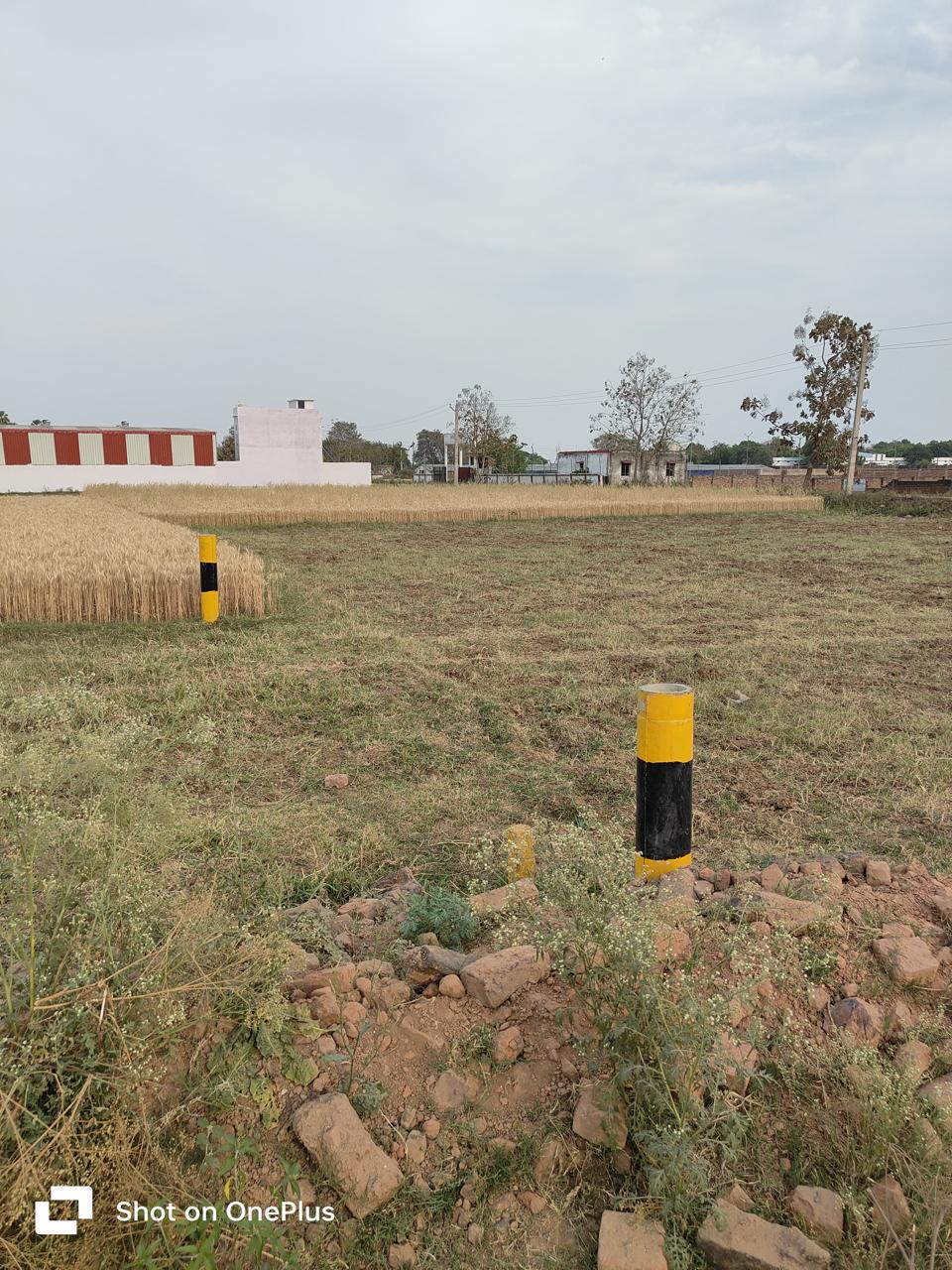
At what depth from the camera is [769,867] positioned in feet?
9.89

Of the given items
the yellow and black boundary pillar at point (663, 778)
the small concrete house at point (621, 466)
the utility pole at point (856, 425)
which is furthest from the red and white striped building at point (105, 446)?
the yellow and black boundary pillar at point (663, 778)

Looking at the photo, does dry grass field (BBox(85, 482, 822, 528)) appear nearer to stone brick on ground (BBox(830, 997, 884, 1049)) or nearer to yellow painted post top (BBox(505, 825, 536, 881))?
yellow painted post top (BBox(505, 825, 536, 881))

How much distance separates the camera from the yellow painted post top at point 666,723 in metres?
2.62

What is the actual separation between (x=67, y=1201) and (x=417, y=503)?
88.0 ft

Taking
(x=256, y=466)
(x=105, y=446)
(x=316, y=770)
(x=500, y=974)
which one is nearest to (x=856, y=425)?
(x=256, y=466)

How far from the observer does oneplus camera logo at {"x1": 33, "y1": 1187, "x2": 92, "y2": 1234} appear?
1.52 metres

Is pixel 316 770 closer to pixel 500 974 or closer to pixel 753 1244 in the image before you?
pixel 500 974

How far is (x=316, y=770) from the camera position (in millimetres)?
4605

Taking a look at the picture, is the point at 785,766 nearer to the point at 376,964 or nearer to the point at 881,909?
the point at 881,909

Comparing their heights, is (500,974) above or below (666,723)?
below

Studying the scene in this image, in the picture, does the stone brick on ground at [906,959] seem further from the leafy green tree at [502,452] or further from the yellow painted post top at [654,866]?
the leafy green tree at [502,452]

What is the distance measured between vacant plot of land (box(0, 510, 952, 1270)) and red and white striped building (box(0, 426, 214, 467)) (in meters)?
44.5

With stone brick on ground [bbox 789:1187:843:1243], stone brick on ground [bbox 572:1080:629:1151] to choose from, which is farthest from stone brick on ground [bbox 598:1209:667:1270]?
stone brick on ground [bbox 789:1187:843:1243]

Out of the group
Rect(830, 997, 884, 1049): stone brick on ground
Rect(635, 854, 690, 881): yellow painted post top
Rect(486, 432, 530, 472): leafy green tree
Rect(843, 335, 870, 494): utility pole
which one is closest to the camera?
Rect(830, 997, 884, 1049): stone brick on ground
